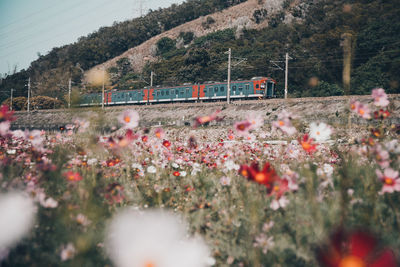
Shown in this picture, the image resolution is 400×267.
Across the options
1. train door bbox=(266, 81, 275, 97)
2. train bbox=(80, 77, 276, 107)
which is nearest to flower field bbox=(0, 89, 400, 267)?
train bbox=(80, 77, 276, 107)

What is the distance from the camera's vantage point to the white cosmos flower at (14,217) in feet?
4.09

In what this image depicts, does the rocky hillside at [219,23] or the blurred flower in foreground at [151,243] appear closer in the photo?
the blurred flower in foreground at [151,243]

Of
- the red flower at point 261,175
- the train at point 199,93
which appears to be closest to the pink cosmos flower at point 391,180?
the red flower at point 261,175

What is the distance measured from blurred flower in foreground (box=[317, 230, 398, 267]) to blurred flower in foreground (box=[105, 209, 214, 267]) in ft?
1.77

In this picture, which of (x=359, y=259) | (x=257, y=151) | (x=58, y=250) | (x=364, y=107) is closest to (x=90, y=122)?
(x=58, y=250)

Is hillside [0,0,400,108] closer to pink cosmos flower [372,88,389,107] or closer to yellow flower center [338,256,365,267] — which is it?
pink cosmos flower [372,88,389,107]

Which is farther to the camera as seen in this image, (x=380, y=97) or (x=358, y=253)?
(x=380, y=97)

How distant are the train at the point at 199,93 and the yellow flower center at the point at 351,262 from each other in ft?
73.8

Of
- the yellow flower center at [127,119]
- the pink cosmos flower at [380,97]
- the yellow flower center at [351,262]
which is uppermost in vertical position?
the pink cosmos flower at [380,97]

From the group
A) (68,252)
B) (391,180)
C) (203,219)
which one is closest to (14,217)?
(68,252)

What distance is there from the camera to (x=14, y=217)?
4.40ft

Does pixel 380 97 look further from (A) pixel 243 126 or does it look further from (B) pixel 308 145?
(A) pixel 243 126

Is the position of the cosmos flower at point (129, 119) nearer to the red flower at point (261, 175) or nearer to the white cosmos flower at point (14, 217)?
the white cosmos flower at point (14, 217)

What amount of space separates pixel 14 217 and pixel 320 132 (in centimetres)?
173
